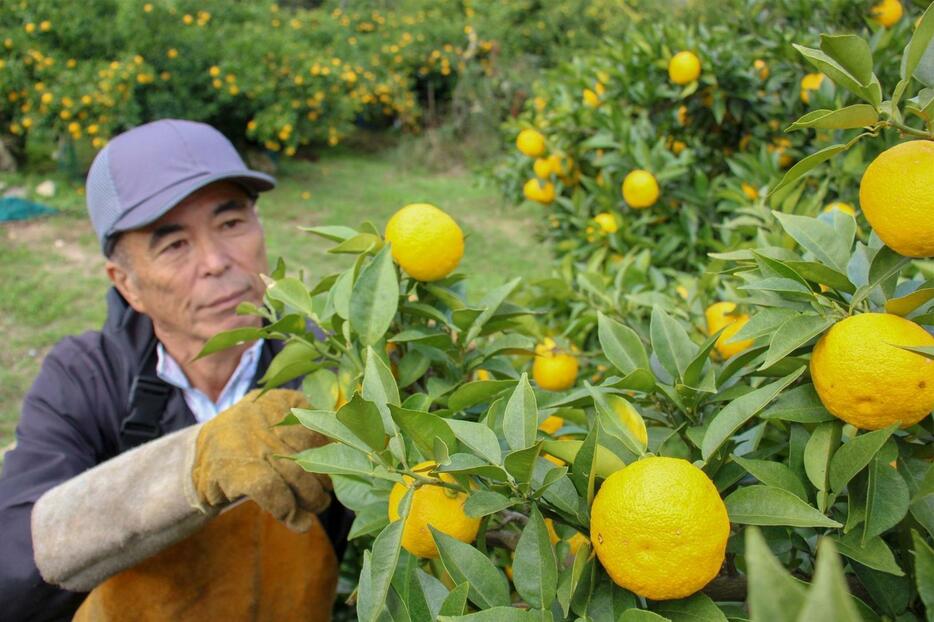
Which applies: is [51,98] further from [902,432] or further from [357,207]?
[902,432]

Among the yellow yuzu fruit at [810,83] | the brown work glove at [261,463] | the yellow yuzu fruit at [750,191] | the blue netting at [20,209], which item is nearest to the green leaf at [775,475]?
the brown work glove at [261,463]

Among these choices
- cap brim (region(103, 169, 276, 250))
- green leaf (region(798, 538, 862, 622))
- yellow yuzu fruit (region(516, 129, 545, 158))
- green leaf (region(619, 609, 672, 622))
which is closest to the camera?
green leaf (region(798, 538, 862, 622))

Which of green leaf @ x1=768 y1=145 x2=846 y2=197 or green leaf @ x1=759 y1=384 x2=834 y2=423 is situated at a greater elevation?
green leaf @ x1=768 y1=145 x2=846 y2=197

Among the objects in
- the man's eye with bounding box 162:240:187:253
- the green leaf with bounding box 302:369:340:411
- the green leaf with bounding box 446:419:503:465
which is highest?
the green leaf with bounding box 446:419:503:465

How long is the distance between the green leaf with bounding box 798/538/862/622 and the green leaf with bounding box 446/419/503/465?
12.5 inches

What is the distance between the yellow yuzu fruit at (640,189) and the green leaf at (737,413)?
1.14m

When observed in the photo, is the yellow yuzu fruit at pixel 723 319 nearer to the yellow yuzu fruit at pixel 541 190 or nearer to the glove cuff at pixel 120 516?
the glove cuff at pixel 120 516

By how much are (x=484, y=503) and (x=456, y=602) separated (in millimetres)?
82

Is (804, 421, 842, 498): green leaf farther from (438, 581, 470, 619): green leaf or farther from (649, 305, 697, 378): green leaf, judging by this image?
(438, 581, 470, 619): green leaf

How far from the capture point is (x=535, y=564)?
0.57 m

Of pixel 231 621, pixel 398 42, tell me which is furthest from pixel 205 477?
pixel 398 42

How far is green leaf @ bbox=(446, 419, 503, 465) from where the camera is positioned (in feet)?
1.86

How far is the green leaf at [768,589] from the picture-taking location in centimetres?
28

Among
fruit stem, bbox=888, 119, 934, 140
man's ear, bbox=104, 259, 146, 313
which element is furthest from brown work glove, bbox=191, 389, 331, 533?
→ fruit stem, bbox=888, 119, 934, 140
